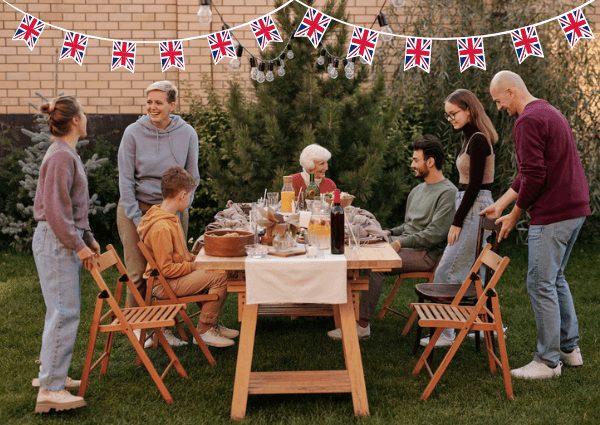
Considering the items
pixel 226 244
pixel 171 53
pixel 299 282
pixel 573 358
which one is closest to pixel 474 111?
pixel 573 358

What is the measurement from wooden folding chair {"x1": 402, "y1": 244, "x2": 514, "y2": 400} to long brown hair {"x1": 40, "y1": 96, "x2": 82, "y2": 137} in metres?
2.16

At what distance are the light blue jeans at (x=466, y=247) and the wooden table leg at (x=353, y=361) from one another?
4.01 ft

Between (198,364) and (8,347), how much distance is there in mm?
1425

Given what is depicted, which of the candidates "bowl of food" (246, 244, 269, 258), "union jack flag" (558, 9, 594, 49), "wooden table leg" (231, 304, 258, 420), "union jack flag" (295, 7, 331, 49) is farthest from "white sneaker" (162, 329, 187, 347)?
"union jack flag" (558, 9, 594, 49)

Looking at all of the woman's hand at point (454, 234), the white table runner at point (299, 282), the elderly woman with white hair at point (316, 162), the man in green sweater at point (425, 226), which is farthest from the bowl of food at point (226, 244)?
the elderly woman with white hair at point (316, 162)

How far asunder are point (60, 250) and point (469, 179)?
2590 mm

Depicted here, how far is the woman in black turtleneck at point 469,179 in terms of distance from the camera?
4.02 m

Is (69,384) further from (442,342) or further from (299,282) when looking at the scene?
(442,342)

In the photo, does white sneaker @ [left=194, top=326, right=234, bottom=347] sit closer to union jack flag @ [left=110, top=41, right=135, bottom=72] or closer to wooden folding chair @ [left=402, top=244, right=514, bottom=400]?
wooden folding chair @ [left=402, top=244, right=514, bottom=400]

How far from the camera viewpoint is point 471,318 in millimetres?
3354

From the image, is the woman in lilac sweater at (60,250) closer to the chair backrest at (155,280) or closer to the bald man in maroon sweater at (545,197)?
the chair backrest at (155,280)

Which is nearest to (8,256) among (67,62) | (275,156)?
(67,62)

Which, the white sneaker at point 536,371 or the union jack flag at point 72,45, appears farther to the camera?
the union jack flag at point 72,45

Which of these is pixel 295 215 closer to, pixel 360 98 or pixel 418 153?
pixel 418 153
